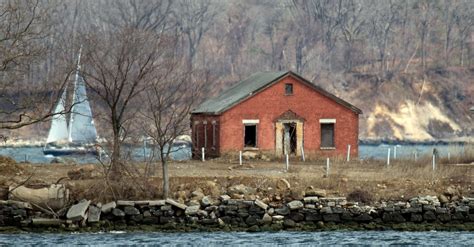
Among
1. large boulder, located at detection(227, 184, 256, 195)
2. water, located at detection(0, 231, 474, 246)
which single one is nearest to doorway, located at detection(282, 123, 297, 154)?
large boulder, located at detection(227, 184, 256, 195)

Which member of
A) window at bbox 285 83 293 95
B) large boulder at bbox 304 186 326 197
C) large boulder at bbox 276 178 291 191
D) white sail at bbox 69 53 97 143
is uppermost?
window at bbox 285 83 293 95

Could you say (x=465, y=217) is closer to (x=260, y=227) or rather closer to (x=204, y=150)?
(x=260, y=227)

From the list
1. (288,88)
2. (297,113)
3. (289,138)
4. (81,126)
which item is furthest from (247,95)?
(81,126)

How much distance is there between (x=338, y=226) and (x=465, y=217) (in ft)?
14.7

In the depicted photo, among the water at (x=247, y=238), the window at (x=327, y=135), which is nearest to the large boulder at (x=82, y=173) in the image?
the water at (x=247, y=238)

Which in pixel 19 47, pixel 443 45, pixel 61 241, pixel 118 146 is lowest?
pixel 61 241

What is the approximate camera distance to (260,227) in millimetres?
43750

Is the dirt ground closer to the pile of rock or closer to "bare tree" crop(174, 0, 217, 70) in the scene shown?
the pile of rock

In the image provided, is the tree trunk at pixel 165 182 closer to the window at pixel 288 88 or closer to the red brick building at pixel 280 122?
the red brick building at pixel 280 122

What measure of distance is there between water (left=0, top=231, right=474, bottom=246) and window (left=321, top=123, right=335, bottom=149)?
2387 centimetres

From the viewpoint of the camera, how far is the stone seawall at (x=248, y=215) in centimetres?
4359

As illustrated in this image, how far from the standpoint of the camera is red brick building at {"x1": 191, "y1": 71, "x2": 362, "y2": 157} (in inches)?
2576

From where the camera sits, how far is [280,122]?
66500 millimetres

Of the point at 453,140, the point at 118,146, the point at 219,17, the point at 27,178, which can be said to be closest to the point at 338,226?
the point at 118,146
